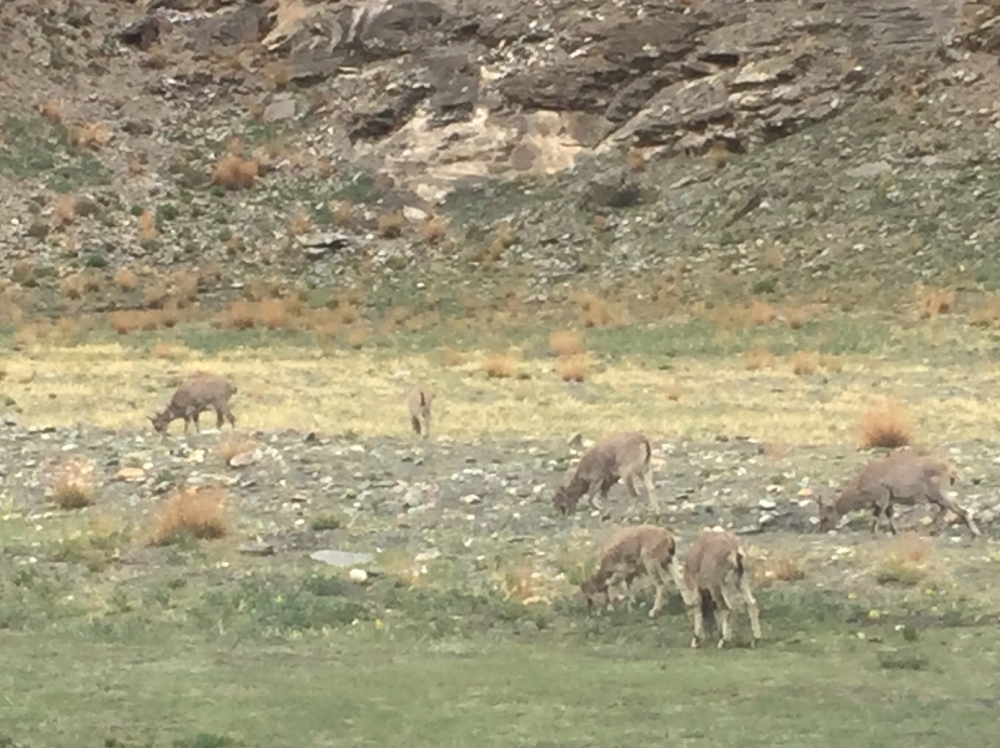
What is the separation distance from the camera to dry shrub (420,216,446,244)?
163 feet

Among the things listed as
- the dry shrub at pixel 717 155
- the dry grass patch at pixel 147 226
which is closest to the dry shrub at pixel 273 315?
the dry grass patch at pixel 147 226

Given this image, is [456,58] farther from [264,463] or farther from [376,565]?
[376,565]

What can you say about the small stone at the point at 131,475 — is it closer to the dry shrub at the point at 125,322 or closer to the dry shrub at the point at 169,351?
the dry shrub at the point at 169,351

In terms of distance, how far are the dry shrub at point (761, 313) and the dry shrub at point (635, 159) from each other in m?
11.4

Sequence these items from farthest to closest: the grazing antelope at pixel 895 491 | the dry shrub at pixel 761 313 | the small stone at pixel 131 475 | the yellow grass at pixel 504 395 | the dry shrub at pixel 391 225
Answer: the dry shrub at pixel 391 225
the dry shrub at pixel 761 313
the yellow grass at pixel 504 395
the small stone at pixel 131 475
the grazing antelope at pixel 895 491

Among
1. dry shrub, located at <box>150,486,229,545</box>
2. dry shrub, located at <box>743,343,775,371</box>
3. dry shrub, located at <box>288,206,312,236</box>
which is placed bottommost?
dry shrub, located at <box>150,486,229,545</box>

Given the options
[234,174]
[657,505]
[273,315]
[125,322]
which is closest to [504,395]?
[657,505]

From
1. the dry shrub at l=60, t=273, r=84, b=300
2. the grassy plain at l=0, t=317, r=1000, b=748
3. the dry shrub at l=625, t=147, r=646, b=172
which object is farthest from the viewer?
the dry shrub at l=625, t=147, r=646, b=172

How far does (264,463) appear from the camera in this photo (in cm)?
2066

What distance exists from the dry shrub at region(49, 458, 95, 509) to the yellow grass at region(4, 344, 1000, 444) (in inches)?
194

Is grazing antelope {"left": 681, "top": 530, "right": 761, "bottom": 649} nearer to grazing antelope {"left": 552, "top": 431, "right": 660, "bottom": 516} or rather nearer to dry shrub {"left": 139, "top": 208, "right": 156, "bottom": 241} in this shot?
grazing antelope {"left": 552, "top": 431, "right": 660, "bottom": 516}

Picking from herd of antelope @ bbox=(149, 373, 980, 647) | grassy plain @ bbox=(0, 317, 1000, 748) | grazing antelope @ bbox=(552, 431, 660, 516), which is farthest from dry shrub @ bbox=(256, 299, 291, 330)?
grazing antelope @ bbox=(552, 431, 660, 516)

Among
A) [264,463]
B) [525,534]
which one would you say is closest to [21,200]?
[264,463]

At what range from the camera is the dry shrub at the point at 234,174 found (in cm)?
5306
